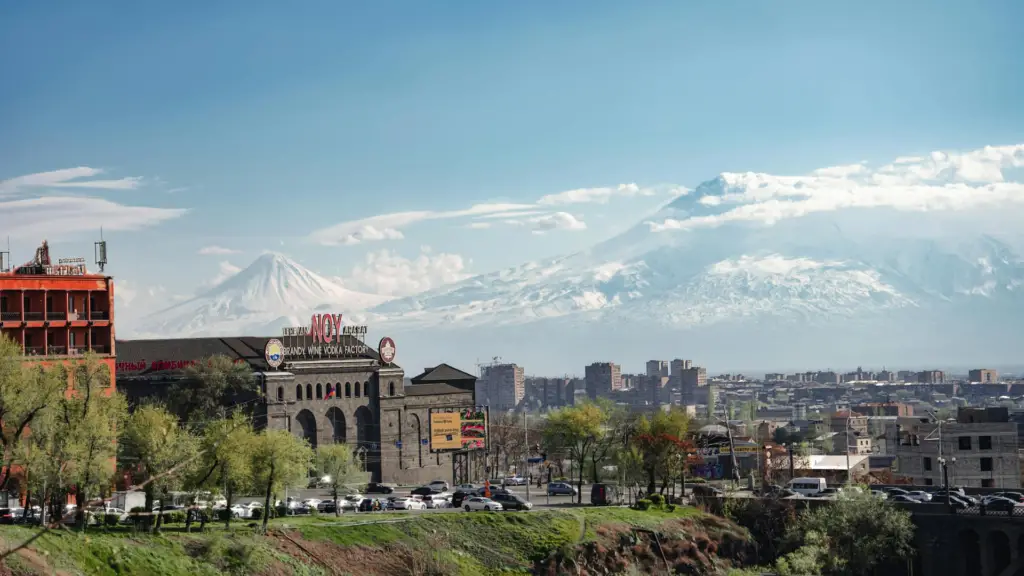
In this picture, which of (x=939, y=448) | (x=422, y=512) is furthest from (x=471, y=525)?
(x=939, y=448)

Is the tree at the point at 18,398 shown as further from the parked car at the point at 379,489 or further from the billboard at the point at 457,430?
the billboard at the point at 457,430

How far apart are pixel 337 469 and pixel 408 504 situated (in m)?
7.07

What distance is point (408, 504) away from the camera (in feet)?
316

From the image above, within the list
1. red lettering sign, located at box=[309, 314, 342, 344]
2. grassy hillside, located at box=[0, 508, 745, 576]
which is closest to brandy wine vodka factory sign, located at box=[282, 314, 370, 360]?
red lettering sign, located at box=[309, 314, 342, 344]

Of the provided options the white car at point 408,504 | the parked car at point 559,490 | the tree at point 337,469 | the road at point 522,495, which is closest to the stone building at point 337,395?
the road at point 522,495

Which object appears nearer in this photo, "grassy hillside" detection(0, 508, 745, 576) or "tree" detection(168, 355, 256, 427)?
"grassy hillside" detection(0, 508, 745, 576)

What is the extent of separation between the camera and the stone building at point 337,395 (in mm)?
122062

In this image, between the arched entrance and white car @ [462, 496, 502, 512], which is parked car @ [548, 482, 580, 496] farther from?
the arched entrance

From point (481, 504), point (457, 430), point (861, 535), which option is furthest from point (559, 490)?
point (861, 535)

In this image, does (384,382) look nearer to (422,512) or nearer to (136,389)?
(136,389)

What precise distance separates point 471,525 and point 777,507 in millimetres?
29516

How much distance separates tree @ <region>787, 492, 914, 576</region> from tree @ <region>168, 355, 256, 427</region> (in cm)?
5875

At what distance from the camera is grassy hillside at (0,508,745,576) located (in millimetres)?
61500

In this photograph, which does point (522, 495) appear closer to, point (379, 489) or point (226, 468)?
point (379, 489)
